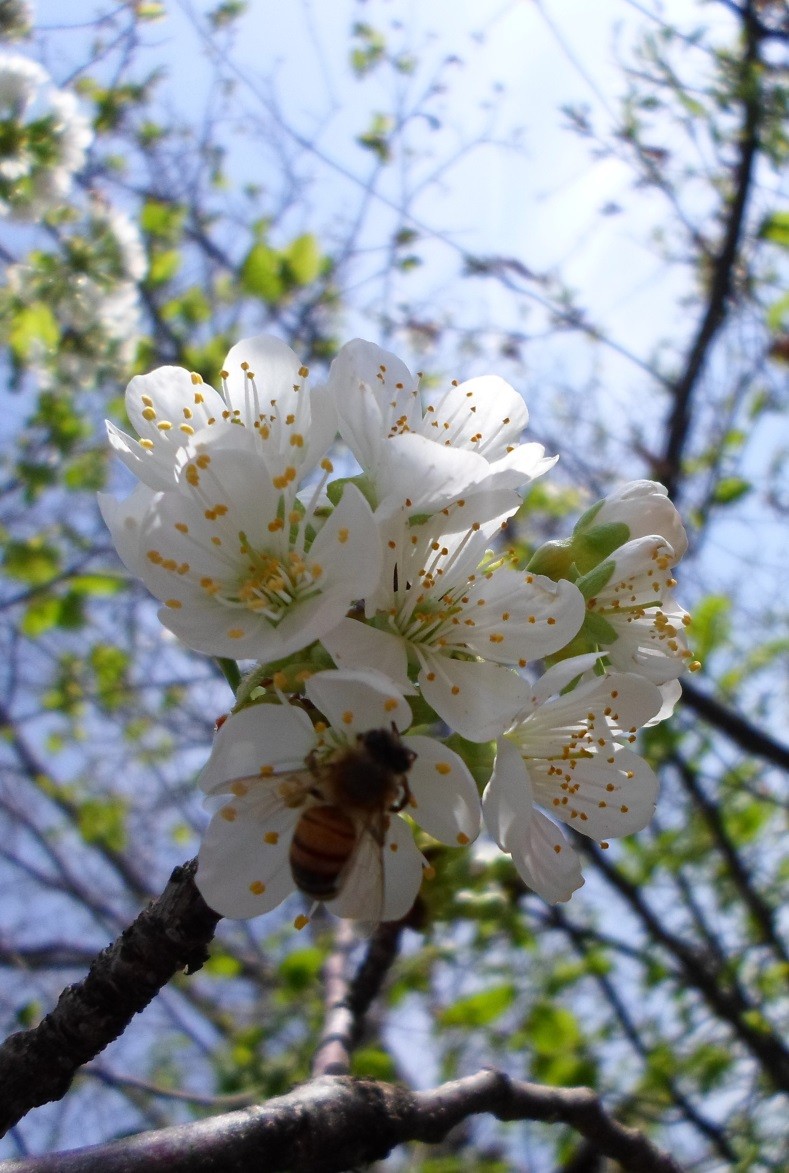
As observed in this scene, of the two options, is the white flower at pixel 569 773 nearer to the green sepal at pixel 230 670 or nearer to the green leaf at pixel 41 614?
the green sepal at pixel 230 670

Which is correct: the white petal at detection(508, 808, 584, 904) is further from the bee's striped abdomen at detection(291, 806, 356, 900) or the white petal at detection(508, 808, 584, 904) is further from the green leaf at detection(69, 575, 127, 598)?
the green leaf at detection(69, 575, 127, 598)

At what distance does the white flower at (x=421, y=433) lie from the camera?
117 centimetres

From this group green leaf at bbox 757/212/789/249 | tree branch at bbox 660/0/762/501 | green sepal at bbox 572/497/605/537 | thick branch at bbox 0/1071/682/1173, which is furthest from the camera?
green leaf at bbox 757/212/789/249

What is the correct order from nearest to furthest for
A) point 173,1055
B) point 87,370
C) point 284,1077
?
point 284,1077, point 87,370, point 173,1055

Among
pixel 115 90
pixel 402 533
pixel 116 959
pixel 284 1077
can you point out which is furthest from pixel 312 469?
pixel 115 90

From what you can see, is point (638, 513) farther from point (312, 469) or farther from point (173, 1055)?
point (173, 1055)

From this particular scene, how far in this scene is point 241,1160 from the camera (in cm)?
95

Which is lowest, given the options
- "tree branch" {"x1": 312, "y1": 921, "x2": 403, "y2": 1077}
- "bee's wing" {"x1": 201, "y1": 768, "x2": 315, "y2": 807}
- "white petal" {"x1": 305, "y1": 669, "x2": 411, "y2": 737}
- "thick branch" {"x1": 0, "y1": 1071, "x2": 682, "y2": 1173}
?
"thick branch" {"x1": 0, "y1": 1071, "x2": 682, "y2": 1173}

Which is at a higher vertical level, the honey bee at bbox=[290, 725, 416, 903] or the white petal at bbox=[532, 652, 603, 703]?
the white petal at bbox=[532, 652, 603, 703]

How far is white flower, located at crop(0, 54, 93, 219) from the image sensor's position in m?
3.52

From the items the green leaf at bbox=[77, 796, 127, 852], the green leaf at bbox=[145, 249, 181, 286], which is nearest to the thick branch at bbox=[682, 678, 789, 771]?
the green leaf at bbox=[145, 249, 181, 286]

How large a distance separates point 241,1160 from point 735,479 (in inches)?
152

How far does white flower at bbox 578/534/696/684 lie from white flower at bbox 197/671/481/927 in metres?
0.37

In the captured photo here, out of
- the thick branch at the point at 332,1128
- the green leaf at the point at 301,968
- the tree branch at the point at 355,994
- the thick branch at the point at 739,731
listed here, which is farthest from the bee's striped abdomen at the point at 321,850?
the thick branch at the point at 739,731
